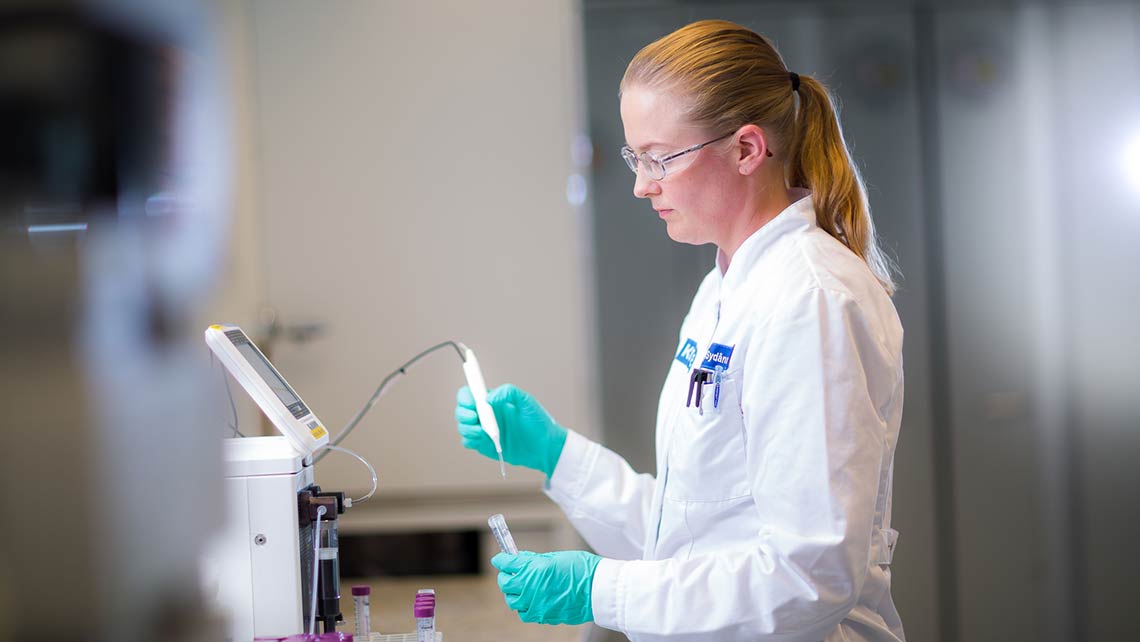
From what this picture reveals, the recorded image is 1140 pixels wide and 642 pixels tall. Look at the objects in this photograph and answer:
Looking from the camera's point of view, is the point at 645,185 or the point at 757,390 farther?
the point at 645,185

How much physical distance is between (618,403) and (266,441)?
109 centimetres

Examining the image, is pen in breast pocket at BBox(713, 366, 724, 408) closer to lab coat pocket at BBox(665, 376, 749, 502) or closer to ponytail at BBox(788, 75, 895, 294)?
lab coat pocket at BBox(665, 376, 749, 502)

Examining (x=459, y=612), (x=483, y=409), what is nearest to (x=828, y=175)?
(x=483, y=409)

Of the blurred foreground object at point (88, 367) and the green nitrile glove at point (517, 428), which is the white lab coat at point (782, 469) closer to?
the green nitrile glove at point (517, 428)

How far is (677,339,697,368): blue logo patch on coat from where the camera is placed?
1.25m

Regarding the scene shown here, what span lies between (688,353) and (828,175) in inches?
11.6

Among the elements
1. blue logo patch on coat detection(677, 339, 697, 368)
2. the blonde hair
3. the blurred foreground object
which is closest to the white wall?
blue logo patch on coat detection(677, 339, 697, 368)

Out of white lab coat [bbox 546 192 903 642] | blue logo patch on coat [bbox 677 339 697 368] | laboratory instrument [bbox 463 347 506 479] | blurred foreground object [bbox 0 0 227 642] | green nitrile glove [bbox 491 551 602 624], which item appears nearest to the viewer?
blurred foreground object [bbox 0 0 227 642]

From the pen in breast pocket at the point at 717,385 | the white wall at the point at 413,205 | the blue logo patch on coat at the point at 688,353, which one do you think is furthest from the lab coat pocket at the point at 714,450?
the white wall at the point at 413,205

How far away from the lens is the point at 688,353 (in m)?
1.27

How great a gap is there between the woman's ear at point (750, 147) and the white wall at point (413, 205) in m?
1.23

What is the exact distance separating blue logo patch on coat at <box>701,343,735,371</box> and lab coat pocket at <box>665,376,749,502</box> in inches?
0.8

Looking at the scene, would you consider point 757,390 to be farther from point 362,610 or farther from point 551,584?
point 362,610

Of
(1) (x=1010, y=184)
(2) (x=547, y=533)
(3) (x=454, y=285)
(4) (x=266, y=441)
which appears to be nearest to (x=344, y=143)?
(3) (x=454, y=285)
